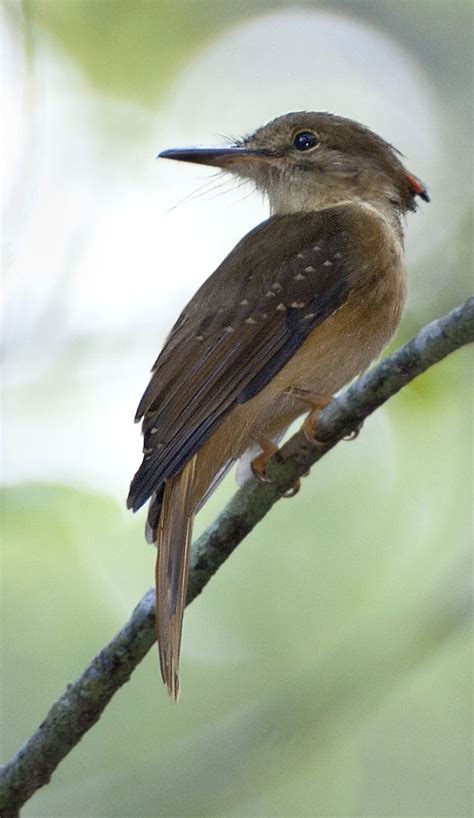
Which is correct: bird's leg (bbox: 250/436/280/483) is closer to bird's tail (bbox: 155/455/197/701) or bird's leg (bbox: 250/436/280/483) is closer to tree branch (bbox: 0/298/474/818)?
tree branch (bbox: 0/298/474/818)

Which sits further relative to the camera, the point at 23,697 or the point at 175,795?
the point at 23,697

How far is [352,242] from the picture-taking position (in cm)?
422

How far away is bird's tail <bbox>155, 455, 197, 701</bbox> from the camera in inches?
124

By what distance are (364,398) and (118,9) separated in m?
4.18

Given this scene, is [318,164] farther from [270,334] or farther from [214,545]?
[214,545]

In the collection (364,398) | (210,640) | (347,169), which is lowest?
(210,640)

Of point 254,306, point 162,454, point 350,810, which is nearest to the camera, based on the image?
point 162,454

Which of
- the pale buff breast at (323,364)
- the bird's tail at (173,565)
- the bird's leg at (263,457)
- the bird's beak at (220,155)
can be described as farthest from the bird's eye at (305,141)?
the bird's tail at (173,565)

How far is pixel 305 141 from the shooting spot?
188 inches

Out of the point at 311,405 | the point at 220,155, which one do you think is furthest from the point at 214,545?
the point at 220,155

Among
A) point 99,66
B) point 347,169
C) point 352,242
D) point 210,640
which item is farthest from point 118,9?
point 210,640

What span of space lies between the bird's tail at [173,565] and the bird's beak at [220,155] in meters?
1.38

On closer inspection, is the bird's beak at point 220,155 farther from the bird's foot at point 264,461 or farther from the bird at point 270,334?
the bird's foot at point 264,461

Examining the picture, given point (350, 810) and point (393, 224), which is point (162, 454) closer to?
point (393, 224)
